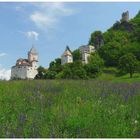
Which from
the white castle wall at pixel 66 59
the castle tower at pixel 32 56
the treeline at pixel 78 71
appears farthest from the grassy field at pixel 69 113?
the castle tower at pixel 32 56

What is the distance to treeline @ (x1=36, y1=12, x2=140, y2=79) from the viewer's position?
98.9 m

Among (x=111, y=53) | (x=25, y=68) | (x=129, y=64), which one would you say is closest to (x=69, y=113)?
(x=129, y=64)

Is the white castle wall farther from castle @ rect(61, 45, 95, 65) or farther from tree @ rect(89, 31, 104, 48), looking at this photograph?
tree @ rect(89, 31, 104, 48)

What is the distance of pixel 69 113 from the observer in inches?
342

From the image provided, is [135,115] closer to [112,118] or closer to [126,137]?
[112,118]

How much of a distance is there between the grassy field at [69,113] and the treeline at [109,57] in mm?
74157

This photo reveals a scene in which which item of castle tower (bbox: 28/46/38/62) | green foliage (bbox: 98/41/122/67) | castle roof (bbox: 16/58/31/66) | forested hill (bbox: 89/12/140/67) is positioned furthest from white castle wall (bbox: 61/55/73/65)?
castle tower (bbox: 28/46/38/62)

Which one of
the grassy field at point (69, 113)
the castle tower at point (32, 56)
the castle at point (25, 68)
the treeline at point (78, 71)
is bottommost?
the grassy field at point (69, 113)

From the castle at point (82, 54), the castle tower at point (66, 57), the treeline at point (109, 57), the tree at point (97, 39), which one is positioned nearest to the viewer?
the treeline at point (109, 57)

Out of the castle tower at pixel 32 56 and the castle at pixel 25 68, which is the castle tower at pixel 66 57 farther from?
the castle tower at pixel 32 56

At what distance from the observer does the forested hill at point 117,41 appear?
13602 cm

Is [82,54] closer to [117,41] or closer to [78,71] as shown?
[117,41]

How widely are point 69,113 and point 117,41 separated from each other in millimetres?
149462

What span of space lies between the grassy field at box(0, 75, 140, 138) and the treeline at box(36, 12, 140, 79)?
7416 cm
